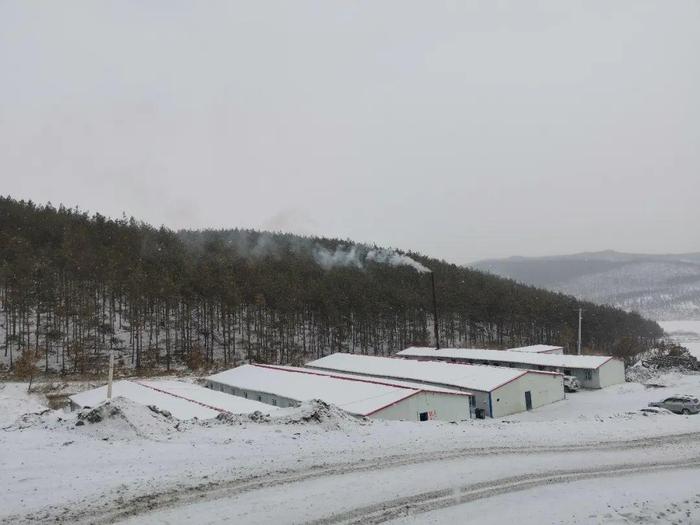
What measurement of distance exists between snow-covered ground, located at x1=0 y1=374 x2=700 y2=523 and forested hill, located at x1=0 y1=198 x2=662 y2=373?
169 feet

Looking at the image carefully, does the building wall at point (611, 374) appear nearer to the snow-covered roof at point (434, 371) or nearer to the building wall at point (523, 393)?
the building wall at point (523, 393)

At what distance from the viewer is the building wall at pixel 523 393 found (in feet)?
127

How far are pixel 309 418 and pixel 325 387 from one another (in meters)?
18.0

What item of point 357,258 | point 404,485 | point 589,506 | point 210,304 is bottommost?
point 589,506

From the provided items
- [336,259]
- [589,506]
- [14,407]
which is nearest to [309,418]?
[589,506]

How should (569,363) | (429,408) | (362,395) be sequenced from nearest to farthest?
(429,408)
(362,395)
(569,363)

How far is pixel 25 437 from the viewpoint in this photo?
1559 centimetres

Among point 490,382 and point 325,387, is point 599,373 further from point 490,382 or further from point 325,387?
point 325,387

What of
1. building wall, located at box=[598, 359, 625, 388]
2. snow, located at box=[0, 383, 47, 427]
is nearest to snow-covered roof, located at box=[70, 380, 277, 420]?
snow, located at box=[0, 383, 47, 427]

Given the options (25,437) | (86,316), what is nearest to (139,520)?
(25,437)

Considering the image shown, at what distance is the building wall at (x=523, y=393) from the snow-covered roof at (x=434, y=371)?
0.68 m

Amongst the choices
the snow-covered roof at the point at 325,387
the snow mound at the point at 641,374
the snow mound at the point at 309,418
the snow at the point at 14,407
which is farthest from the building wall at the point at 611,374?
the snow at the point at 14,407

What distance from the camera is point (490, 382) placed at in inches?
1576

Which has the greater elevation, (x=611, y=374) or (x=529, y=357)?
(x=529, y=357)
